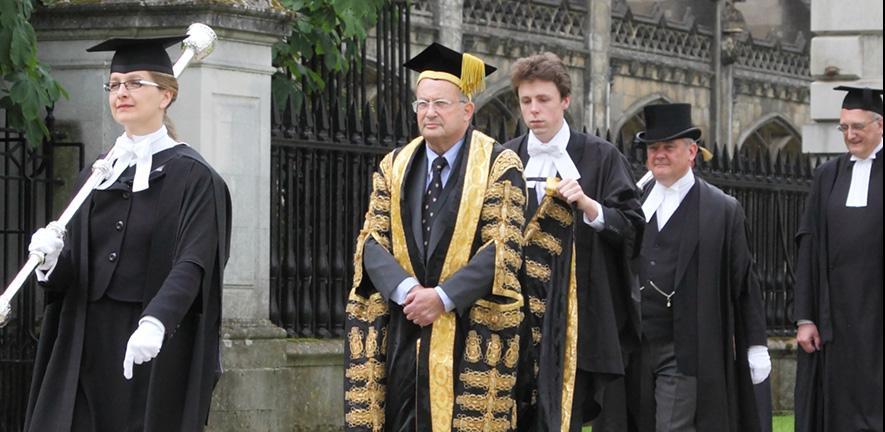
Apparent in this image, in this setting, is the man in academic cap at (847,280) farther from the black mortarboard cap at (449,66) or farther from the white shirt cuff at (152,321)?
the white shirt cuff at (152,321)

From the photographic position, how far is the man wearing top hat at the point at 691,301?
10469 mm

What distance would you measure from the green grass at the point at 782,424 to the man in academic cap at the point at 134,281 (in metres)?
7.39

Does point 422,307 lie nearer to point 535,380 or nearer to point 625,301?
point 535,380

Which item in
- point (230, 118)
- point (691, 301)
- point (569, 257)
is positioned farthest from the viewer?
point (230, 118)

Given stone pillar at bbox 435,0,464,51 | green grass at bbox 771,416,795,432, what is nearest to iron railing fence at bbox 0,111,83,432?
green grass at bbox 771,416,795,432

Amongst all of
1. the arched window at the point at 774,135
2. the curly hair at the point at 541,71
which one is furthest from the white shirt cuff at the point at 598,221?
the arched window at the point at 774,135

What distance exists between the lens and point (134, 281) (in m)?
7.71

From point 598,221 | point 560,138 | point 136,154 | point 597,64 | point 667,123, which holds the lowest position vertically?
point 598,221

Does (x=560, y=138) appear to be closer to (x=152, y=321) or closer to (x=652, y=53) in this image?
(x=152, y=321)

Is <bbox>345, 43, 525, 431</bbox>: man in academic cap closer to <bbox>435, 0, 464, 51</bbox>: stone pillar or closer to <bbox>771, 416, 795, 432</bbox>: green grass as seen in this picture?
<bbox>771, 416, 795, 432</bbox>: green grass

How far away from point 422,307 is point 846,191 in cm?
321

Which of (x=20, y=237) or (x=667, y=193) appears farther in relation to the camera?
(x=20, y=237)

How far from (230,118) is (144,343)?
4756 mm

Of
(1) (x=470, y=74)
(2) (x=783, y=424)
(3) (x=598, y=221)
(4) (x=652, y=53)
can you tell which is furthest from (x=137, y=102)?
(4) (x=652, y=53)
